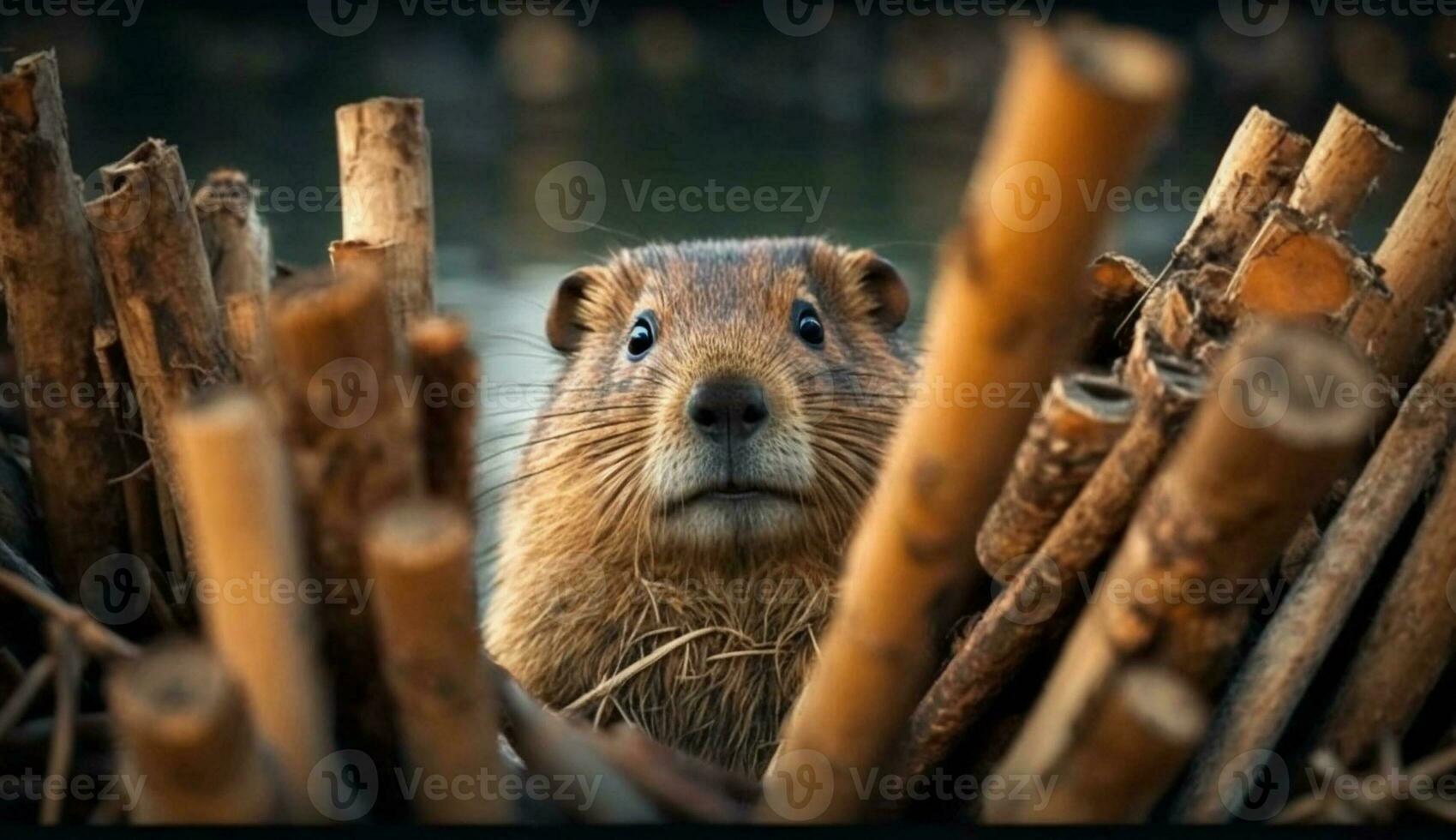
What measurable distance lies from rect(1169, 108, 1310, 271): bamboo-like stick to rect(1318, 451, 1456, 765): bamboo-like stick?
434 millimetres

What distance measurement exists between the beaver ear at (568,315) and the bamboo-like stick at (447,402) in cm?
171

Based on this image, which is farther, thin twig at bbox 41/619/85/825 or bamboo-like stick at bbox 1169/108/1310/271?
bamboo-like stick at bbox 1169/108/1310/271

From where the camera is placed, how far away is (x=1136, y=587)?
121 cm

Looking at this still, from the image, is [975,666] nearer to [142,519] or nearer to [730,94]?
[142,519]

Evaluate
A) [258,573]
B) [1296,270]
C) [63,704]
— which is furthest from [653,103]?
[258,573]

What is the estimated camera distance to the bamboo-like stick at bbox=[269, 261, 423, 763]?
1.15 m

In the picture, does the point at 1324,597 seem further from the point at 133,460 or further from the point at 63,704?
the point at 133,460

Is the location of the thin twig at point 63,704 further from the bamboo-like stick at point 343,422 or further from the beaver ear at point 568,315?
the beaver ear at point 568,315

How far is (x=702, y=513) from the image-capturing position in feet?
7.74

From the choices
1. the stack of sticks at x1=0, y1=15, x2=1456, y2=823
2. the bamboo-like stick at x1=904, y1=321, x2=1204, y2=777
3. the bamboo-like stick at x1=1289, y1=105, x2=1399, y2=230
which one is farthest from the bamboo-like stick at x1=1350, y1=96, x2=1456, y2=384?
the bamboo-like stick at x1=904, y1=321, x2=1204, y2=777

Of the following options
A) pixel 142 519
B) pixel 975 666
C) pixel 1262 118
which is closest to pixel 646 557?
pixel 142 519

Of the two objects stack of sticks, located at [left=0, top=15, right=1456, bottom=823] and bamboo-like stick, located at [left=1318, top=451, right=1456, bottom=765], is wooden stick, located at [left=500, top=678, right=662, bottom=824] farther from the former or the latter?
bamboo-like stick, located at [left=1318, top=451, right=1456, bottom=765]

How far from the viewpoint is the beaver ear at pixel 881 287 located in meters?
3.00

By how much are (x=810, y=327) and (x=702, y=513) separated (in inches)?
21.0
